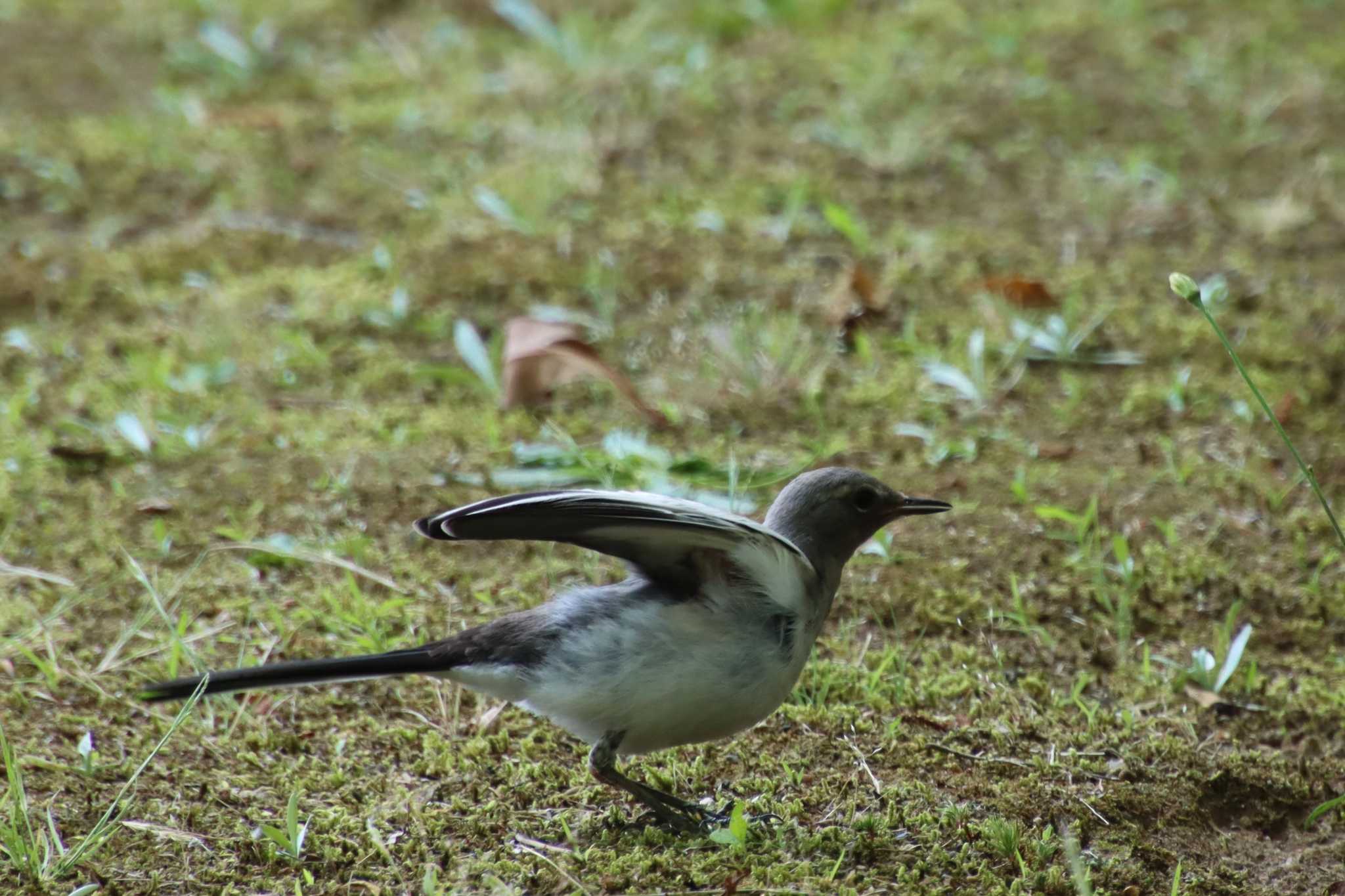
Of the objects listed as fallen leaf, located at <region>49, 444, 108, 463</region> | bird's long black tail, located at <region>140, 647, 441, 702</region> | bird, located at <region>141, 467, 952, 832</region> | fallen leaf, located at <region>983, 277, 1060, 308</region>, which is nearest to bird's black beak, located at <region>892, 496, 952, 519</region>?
bird, located at <region>141, 467, 952, 832</region>

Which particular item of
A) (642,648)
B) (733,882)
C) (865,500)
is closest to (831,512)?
(865,500)

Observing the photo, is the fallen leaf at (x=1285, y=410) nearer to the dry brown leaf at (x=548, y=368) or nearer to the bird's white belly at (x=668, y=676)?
the dry brown leaf at (x=548, y=368)

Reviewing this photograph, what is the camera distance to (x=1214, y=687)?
4105mm

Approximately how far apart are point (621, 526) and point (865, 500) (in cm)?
84

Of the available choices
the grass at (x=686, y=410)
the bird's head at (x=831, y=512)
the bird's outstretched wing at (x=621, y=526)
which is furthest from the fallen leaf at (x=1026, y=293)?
the bird's outstretched wing at (x=621, y=526)

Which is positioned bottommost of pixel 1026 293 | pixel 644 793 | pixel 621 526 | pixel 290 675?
pixel 1026 293

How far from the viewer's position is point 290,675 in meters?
3.39

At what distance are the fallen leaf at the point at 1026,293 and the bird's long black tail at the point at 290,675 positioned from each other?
3.51m

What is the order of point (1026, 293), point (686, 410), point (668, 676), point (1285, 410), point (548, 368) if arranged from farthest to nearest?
point (1026, 293), point (548, 368), point (686, 410), point (1285, 410), point (668, 676)

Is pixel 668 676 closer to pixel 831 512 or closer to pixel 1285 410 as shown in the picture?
pixel 831 512

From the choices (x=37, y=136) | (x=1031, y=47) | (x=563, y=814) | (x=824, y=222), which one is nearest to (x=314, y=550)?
(x=563, y=814)

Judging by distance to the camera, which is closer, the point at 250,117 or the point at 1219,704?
the point at 1219,704

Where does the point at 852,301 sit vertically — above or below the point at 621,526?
below

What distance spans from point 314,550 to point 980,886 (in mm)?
2359
